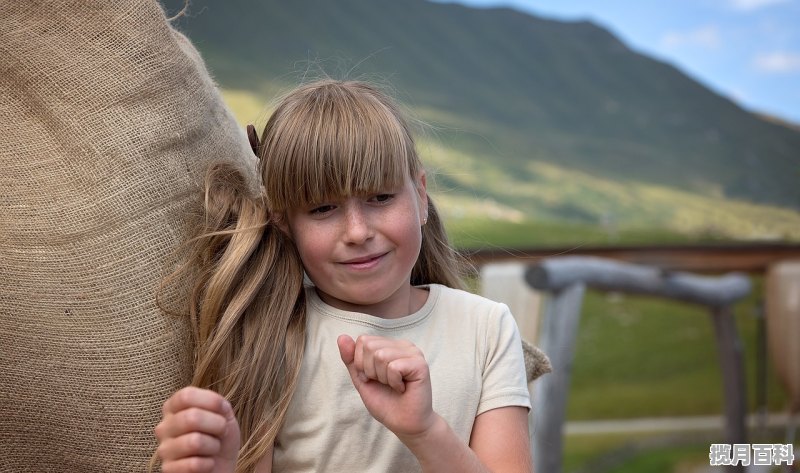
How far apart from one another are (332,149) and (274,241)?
188 millimetres

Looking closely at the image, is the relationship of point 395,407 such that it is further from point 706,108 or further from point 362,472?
point 706,108

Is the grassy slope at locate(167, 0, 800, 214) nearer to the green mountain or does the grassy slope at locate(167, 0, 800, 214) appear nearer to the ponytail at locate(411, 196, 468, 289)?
the green mountain

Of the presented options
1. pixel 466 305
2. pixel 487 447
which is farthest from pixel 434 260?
pixel 487 447

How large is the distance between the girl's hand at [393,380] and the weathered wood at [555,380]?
2.09m

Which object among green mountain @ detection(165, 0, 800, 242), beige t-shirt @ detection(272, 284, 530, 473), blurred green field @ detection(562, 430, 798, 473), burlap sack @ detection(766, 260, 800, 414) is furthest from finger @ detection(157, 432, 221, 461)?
blurred green field @ detection(562, 430, 798, 473)

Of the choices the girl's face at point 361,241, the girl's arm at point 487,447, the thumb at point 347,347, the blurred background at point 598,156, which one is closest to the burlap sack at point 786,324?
the blurred background at point 598,156

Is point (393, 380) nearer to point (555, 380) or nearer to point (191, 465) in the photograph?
point (191, 465)

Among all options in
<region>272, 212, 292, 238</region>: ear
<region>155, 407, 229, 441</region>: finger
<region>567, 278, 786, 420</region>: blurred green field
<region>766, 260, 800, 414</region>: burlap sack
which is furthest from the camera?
<region>567, 278, 786, 420</region>: blurred green field

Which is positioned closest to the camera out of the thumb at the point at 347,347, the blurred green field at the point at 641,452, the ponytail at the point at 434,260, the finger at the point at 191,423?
the finger at the point at 191,423

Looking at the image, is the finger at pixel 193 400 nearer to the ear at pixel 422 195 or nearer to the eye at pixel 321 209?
the eye at pixel 321 209

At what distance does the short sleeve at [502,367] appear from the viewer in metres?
1.31

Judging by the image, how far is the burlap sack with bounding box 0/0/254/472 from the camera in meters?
1.27

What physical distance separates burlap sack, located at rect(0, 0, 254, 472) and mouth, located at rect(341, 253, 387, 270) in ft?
0.86

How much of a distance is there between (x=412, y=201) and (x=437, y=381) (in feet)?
0.88
